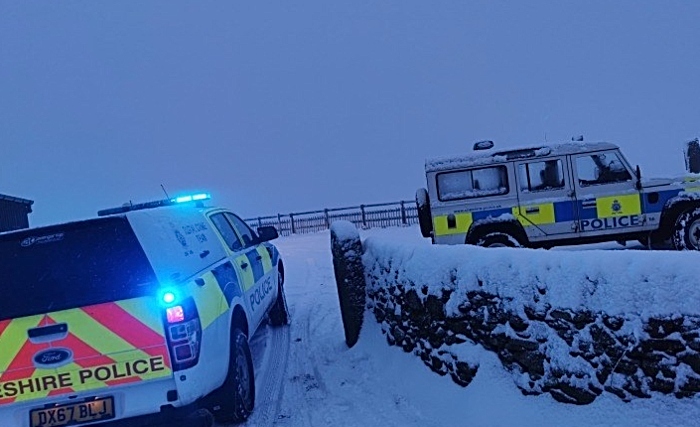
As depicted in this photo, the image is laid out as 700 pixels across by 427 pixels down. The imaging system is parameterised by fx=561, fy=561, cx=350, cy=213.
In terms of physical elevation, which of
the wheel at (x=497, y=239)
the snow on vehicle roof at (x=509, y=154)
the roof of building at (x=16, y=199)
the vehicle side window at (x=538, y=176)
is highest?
the roof of building at (x=16, y=199)

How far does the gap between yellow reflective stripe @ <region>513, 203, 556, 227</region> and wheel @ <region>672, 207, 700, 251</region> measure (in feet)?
6.45

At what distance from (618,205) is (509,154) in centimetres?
200

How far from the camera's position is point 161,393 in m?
3.61

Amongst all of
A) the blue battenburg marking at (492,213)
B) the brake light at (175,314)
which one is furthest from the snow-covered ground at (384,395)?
the blue battenburg marking at (492,213)

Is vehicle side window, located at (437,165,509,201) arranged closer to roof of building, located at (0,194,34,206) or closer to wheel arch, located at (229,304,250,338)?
wheel arch, located at (229,304,250,338)

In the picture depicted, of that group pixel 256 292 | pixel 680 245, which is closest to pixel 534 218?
pixel 680 245

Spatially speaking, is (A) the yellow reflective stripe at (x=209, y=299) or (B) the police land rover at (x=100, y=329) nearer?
(B) the police land rover at (x=100, y=329)

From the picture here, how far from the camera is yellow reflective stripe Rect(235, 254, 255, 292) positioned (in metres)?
5.58

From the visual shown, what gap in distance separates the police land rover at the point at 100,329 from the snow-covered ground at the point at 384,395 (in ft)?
4.21

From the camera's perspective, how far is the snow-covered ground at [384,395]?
3297mm

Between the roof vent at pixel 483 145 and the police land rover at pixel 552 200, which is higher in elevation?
the roof vent at pixel 483 145

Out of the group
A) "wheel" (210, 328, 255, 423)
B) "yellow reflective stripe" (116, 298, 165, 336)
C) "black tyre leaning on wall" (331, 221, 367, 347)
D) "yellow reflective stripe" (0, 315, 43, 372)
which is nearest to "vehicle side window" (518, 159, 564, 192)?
"black tyre leaning on wall" (331, 221, 367, 347)

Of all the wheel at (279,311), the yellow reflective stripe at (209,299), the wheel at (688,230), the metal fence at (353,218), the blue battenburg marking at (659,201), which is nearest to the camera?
the yellow reflective stripe at (209,299)

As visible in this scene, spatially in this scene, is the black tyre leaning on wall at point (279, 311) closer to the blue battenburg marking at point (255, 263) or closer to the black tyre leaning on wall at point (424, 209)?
the blue battenburg marking at point (255, 263)
